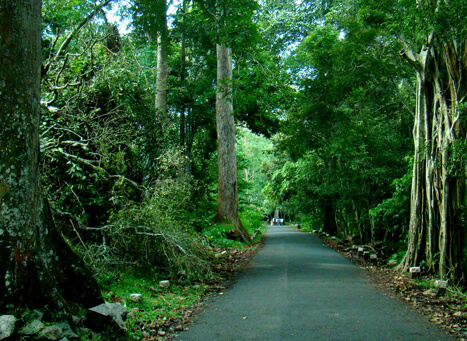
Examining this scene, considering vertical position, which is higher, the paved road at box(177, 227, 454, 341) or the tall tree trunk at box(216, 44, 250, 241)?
the tall tree trunk at box(216, 44, 250, 241)

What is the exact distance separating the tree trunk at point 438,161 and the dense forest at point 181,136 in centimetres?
3

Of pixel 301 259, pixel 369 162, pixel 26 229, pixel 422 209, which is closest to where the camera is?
pixel 26 229

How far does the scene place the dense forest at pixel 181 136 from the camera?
4797mm

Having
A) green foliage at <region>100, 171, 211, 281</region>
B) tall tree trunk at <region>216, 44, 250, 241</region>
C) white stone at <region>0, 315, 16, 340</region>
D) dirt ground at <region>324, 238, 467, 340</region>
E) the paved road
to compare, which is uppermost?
tall tree trunk at <region>216, 44, 250, 241</region>

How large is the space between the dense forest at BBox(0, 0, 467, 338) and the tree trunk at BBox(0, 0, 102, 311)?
1 centimetres

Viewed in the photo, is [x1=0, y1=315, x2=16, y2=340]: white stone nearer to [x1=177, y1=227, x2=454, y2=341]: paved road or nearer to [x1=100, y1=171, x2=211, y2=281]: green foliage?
[x1=177, y1=227, x2=454, y2=341]: paved road

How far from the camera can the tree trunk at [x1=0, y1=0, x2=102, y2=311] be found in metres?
4.55

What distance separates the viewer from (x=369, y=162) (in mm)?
16188

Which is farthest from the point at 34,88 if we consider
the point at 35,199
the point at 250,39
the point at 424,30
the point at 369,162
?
the point at 369,162

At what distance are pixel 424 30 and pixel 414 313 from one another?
545 centimetres

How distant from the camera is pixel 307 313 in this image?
650cm

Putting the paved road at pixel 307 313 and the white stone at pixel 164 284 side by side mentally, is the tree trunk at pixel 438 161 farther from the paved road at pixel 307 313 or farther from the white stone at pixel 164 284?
the white stone at pixel 164 284

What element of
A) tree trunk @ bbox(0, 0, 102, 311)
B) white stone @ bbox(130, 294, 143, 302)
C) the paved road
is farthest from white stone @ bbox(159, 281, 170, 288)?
tree trunk @ bbox(0, 0, 102, 311)

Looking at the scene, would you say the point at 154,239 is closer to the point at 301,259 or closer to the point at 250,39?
the point at 250,39
